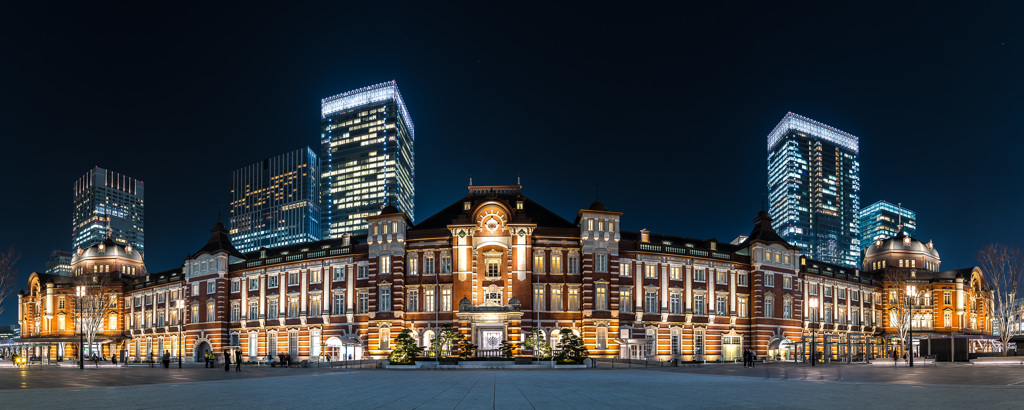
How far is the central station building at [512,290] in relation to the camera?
7588 centimetres

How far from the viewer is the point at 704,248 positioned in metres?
84.5

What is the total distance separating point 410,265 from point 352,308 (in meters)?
8.15

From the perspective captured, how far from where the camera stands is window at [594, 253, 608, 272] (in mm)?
77000

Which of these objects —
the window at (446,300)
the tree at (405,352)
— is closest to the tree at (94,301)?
the window at (446,300)

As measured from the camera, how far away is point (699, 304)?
273 feet

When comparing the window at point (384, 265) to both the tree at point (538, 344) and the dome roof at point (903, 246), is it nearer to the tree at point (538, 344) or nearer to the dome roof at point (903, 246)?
the tree at point (538, 344)

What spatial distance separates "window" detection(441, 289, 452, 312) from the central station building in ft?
0.31

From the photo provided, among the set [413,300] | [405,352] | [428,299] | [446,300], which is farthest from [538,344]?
[413,300]

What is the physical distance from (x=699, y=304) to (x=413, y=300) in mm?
29359

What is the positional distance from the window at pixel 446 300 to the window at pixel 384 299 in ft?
17.6

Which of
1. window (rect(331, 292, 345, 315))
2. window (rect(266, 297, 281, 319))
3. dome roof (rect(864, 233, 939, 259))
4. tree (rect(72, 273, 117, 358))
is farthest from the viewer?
dome roof (rect(864, 233, 939, 259))

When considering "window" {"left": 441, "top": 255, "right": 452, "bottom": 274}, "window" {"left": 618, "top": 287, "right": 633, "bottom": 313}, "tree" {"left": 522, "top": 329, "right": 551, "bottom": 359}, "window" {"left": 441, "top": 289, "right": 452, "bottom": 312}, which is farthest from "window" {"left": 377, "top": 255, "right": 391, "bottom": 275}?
"window" {"left": 618, "top": 287, "right": 633, "bottom": 313}

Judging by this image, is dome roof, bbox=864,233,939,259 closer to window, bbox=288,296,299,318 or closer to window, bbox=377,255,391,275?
window, bbox=377,255,391,275

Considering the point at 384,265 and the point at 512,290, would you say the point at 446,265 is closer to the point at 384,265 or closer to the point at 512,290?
the point at 384,265
